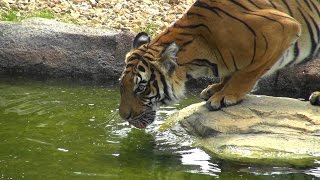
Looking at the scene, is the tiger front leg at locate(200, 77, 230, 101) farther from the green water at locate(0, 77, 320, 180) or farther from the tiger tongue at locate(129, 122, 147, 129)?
the tiger tongue at locate(129, 122, 147, 129)

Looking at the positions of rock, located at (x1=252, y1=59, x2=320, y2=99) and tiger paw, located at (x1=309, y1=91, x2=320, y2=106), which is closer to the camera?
tiger paw, located at (x1=309, y1=91, x2=320, y2=106)

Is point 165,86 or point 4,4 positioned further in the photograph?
point 4,4

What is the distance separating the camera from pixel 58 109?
6914mm

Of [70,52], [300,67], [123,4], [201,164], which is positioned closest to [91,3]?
[123,4]

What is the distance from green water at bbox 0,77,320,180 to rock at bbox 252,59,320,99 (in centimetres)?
120

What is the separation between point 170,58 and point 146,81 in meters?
→ 0.26

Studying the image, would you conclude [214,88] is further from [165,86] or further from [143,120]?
[143,120]

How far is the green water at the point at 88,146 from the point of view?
5113mm

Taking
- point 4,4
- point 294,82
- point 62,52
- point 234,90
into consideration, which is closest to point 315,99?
point 234,90

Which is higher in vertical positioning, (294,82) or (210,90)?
(210,90)

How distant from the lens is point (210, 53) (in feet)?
19.4

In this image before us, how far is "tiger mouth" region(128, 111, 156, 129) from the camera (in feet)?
19.1

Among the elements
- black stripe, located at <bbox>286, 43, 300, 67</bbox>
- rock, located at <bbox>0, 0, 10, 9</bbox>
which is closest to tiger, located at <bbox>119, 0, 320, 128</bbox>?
black stripe, located at <bbox>286, 43, 300, 67</bbox>

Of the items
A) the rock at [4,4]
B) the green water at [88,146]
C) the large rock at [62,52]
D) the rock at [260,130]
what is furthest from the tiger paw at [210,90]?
the rock at [4,4]
